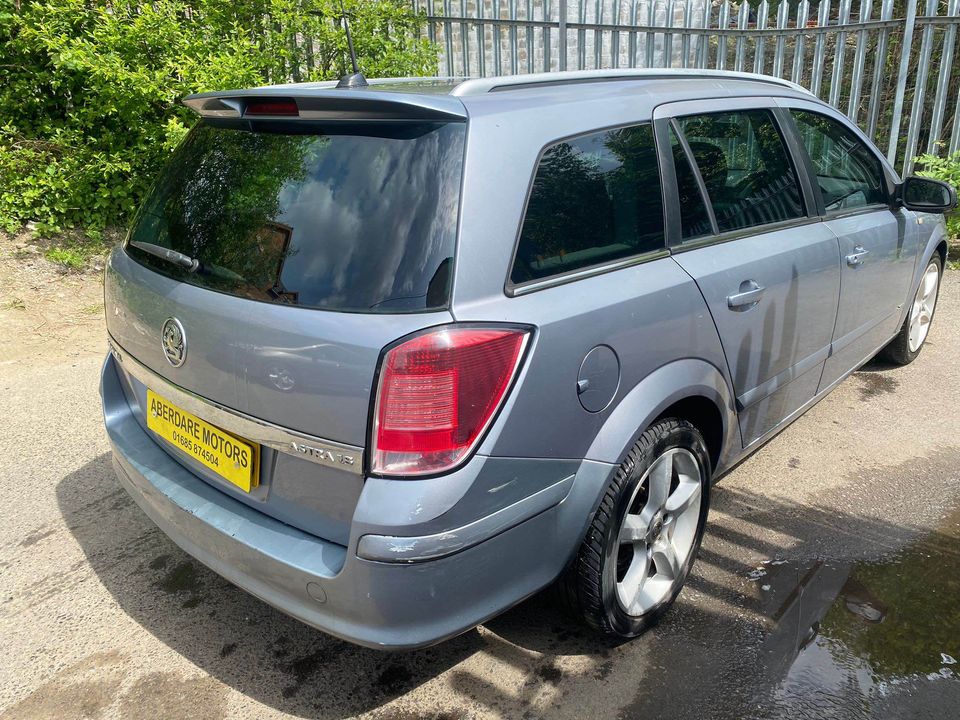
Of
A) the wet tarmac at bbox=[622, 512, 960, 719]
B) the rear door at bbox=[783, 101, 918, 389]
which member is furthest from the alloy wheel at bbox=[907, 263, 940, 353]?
the wet tarmac at bbox=[622, 512, 960, 719]

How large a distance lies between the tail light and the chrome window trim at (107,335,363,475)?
80 millimetres

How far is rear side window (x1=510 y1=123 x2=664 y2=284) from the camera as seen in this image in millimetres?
2201

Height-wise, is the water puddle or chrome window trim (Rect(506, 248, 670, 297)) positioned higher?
chrome window trim (Rect(506, 248, 670, 297))

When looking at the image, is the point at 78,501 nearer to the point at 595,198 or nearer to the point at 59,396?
the point at 59,396

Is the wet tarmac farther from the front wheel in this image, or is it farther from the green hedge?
the green hedge

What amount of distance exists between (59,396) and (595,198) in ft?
12.0

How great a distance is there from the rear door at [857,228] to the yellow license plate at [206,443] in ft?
8.59

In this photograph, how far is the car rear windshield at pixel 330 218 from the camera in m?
2.01

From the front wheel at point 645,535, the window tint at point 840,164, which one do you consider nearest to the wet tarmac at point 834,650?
the front wheel at point 645,535

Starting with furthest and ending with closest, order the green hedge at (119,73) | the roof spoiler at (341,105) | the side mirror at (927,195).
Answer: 1. the green hedge at (119,73)
2. the side mirror at (927,195)
3. the roof spoiler at (341,105)

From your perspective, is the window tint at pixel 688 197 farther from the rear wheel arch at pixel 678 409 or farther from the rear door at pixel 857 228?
the rear door at pixel 857 228

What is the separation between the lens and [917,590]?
292 centimetres

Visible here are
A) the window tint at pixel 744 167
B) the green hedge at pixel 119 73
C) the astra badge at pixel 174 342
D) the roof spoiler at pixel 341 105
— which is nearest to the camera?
the roof spoiler at pixel 341 105

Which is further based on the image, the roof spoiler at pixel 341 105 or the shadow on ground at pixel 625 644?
the shadow on ground at pixel 625 644
